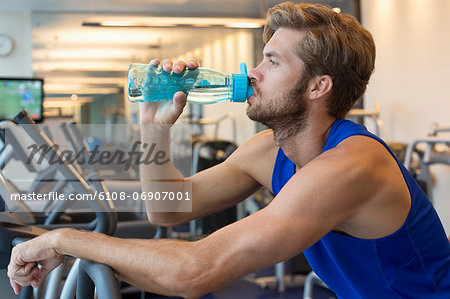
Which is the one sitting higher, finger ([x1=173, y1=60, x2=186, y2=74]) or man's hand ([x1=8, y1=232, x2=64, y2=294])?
finger ([x1=173, y1=60, x2=186, y2=74])

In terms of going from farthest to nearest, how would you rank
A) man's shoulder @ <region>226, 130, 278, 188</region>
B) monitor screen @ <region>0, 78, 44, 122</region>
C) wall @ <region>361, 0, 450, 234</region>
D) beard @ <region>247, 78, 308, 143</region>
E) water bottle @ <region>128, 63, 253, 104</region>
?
wall @ <region>361, 0, 450, 234</region> < monitor screen @ <region>0, 78, 44, 122</region> < man's shoulder @ <region>226, 130, 278, 188</region> < water bottle @ <region>128, 63, 253, 104</region> < beard @ <region>247, 78, 308, 143</region>

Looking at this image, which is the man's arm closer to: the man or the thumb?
the man

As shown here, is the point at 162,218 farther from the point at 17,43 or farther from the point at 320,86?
the point at 17,43

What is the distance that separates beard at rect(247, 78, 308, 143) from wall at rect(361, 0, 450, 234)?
2861 mm

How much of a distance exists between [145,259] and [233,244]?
159 millimetres

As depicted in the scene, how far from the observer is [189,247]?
0.90 metres

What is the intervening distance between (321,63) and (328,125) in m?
0.16

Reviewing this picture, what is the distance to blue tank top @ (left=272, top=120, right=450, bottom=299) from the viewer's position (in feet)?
3.45

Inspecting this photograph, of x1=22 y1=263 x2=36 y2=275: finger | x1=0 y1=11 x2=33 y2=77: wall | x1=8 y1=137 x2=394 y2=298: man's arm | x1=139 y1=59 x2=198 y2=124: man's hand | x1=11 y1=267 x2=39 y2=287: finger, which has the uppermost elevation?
x1=0 y1=11 x2=33 y2=77: wall

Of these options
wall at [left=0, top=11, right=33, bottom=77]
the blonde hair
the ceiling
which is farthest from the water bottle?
wall at [left=0, top=11, right=33, bottom=77]

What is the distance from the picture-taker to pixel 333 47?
119 cm

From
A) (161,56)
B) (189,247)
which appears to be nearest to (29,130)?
(189,247)

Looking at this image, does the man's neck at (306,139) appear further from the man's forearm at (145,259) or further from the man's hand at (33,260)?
the man's hand at (33,260)

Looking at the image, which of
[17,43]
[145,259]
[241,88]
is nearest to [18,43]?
[17,43]
